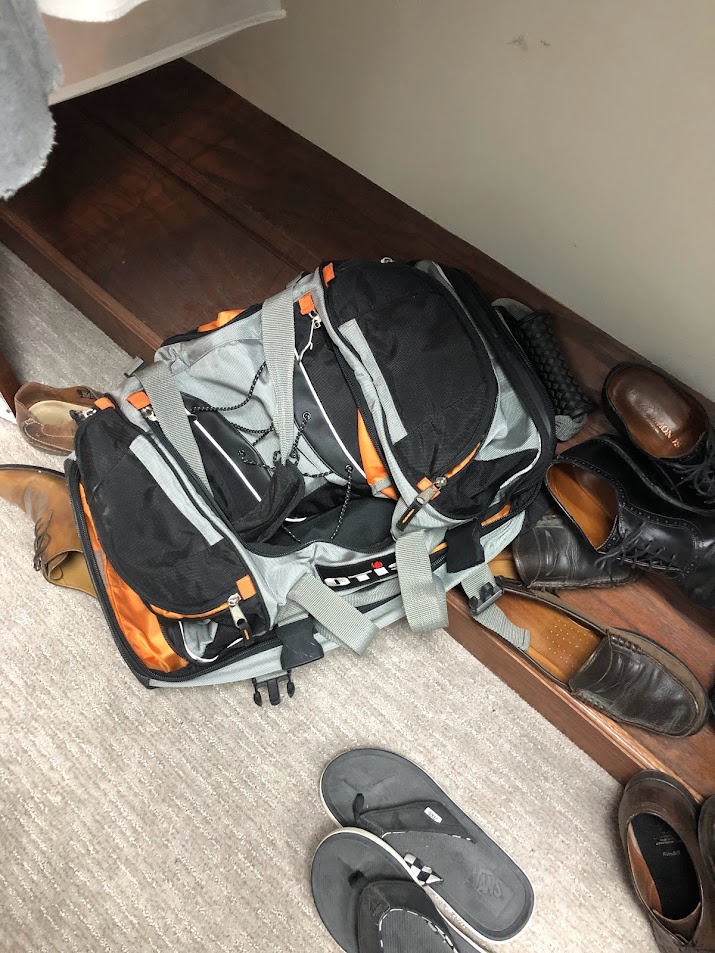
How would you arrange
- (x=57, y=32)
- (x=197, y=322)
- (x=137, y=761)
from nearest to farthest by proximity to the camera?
1. (x=57, y=32)
2. (x=137, y=761)
3. (x=197, y=322)

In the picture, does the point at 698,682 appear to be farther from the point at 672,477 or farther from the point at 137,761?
the point at 137,761

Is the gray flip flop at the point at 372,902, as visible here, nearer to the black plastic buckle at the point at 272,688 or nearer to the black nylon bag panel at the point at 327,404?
the black plastic buckle at the point at 272,688

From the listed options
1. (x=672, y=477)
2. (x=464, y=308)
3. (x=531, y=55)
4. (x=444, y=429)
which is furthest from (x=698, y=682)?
(x=531, y=55)

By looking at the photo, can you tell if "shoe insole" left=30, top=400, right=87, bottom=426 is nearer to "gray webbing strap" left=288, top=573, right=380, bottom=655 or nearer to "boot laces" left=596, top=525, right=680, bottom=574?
"gray webbing strap" left=288, top=573, right=380, bottom=655

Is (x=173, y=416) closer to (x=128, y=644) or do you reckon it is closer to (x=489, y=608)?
(x=128, y=644)

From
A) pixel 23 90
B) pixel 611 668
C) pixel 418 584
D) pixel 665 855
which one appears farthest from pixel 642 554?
pixel 23 90

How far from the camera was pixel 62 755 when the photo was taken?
98 centimetres

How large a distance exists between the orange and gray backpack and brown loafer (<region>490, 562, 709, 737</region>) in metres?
0.05

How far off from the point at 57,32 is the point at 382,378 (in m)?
0.48

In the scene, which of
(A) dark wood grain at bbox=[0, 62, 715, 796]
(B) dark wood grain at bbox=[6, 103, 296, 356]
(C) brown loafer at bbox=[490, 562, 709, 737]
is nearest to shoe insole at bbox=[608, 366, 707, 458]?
(A) dark wood grain at bbox=[0, 62, 715, 796]

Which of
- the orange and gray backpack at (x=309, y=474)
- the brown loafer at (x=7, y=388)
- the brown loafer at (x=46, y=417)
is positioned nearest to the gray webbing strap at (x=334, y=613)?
the orange and gray backpack at (x=309, y=474)

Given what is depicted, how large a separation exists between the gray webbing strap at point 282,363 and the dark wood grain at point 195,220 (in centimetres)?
28

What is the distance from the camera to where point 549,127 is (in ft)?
3.01

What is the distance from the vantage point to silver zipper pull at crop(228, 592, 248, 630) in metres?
0.86
